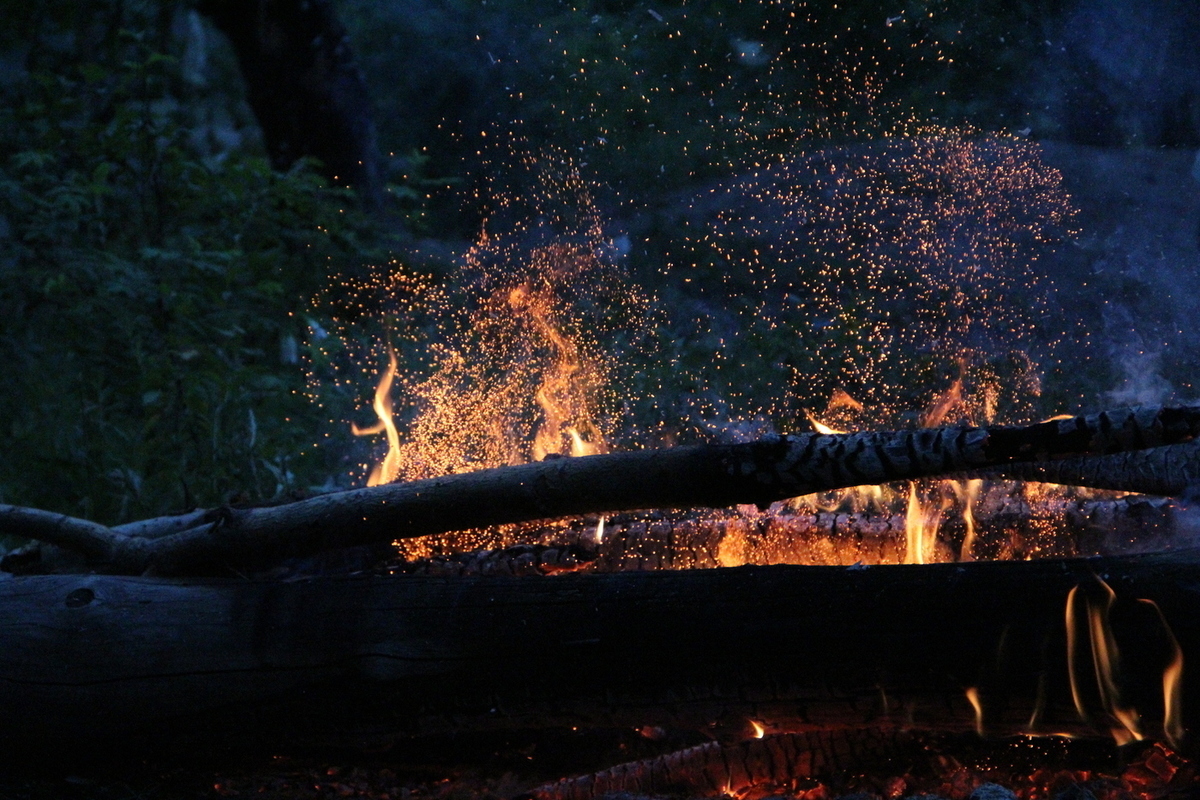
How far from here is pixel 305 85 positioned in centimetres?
598

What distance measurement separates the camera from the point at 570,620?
1.56 m

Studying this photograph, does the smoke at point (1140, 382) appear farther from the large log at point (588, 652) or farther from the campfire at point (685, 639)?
the large log at point (588, 652)

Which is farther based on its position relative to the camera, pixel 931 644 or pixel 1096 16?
pixel 1096 16

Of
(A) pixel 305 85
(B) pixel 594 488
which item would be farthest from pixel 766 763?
(A) pixel 305 85

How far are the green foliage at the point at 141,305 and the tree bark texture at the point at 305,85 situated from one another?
1.87ft

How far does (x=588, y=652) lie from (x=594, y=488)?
285 millimetres

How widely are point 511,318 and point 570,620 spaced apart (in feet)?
11.1

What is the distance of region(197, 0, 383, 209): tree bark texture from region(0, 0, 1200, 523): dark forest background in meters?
0.01

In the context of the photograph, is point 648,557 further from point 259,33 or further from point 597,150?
point 259,33

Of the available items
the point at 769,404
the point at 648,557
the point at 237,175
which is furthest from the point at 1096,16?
the point at 237,175

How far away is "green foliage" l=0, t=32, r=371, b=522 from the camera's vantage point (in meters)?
3.99

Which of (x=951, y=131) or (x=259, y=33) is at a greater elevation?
(x=259, y=33)

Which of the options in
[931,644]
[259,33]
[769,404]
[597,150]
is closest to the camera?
[931,644]

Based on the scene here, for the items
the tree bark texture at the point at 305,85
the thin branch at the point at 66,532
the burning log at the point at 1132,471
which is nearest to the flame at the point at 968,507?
the burning log at the point at 1132,471
